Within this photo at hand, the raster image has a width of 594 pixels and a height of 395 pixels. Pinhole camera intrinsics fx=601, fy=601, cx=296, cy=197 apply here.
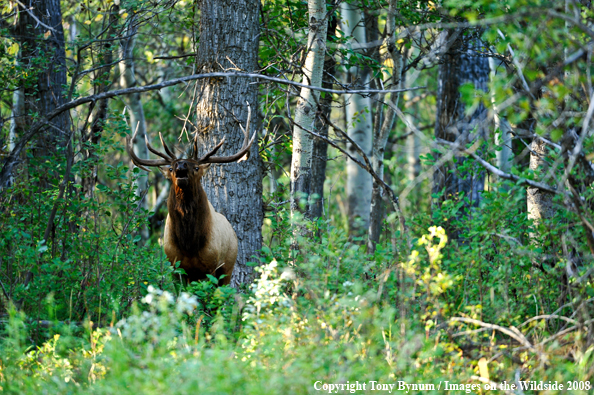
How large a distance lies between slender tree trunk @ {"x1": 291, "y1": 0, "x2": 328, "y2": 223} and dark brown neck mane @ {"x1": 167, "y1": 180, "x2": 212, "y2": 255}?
1057 millimetres

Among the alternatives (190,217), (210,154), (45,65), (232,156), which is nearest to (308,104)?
(232,156)

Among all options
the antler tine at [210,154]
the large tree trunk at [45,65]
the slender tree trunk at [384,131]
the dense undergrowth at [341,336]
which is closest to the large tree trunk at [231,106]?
the antler tine at [210,154]

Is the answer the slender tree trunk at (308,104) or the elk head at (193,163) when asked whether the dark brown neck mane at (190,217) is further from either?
the slender tree trunk at (308,104)

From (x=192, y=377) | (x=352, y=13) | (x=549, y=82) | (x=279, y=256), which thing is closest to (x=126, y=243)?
(x=279, y=256)

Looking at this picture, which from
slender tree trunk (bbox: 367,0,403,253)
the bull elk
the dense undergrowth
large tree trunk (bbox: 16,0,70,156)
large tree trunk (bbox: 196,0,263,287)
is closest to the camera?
the dense undergrowth

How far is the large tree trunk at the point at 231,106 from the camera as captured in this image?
24.3ft

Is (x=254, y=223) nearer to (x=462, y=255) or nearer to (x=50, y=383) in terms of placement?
(x=462, y=255)

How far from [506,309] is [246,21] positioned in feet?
15.6

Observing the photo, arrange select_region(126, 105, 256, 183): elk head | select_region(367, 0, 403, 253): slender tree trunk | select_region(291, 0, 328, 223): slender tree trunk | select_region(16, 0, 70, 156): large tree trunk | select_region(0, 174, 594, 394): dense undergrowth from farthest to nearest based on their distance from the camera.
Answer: select_region(16, 0, 70, 156): large tree trunk, select_region(367, 0, 403, 253): slender tree trunk, select_region(291, 0, 328, 223): slender tree trunk, select_region(126, 105, 256, 183): elk head, select_region(0, 174, 594, 394): dense undergrowth

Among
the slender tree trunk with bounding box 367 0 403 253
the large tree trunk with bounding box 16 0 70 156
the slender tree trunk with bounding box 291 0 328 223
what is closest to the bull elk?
the slender tree trunk with bounding box 291 0 328 223

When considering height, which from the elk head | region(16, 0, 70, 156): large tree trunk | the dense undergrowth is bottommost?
the dense undergrowth

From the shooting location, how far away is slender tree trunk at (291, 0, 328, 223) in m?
7.26

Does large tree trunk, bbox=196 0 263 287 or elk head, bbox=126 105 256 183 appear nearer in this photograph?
elk head, bbox=126 105 256 183

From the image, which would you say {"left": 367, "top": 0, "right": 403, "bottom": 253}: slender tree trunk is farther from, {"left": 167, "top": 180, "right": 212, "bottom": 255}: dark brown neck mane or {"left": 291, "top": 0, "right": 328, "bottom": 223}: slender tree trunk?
{"left": 167, "top": 180, "right": 212, "bottom": 255}: dark brown neck mane
